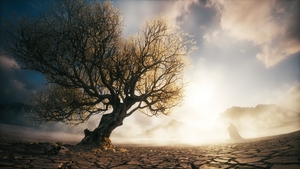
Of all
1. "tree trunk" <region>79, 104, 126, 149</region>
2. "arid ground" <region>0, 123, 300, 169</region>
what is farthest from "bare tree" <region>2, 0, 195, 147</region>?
"arid ground" <region>0, 123, 300, 169</region>

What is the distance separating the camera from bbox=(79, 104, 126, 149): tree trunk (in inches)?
431

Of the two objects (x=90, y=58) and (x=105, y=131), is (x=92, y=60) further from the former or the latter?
(x=105, y=131)

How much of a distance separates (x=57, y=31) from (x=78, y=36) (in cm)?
134

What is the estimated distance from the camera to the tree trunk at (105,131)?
35.9ft

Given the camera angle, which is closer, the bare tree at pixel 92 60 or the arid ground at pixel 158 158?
the arid ground at pixel 158 158

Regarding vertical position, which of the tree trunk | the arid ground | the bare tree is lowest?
the arid ground

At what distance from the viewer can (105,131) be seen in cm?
1148

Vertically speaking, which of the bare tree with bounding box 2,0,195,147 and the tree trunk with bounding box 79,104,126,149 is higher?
the bare tree with bounding box 2,0,195,147

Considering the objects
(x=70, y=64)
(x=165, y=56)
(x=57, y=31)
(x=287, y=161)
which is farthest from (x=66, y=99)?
(x=287, y=161)

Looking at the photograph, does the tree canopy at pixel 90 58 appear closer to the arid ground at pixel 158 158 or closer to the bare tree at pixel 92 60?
the bare tree at pixel 92 60

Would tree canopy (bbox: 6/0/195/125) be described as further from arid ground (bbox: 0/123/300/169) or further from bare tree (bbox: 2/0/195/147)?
arid ground (bbox: 0/123/300/169)

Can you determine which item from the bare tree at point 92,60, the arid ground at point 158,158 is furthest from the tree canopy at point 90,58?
the arid ground at point 158,158

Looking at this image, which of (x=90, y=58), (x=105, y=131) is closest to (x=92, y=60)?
(x=90, y=58)

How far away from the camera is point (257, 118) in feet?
328
